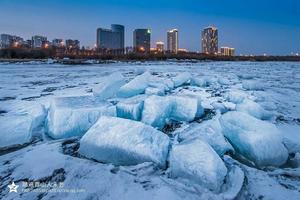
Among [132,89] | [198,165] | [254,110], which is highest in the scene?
[132,89]

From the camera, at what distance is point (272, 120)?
12.1 ft

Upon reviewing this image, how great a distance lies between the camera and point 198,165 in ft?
6.18

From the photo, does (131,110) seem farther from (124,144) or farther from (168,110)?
(124,144)

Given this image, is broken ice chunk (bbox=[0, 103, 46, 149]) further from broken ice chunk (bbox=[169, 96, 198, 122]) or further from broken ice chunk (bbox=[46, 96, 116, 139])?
broken ice chunk (bbox=[169, 96, 198, 122])

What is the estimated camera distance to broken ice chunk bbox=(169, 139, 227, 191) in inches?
72.2

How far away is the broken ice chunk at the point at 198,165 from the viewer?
1.83 meters

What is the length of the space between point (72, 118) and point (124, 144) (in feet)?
2.96

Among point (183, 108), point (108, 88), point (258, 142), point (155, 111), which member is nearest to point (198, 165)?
point (258, 142)

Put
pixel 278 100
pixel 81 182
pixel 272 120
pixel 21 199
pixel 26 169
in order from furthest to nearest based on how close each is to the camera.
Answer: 1. pixel 278 100
2. pixel 272 120
3. pixel 26 169
4. pixel 81 182
5. pixel 21 199

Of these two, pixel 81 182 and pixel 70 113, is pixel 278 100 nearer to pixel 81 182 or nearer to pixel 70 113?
pixel 70 113

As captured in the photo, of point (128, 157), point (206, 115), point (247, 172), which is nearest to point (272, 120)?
point (206, 115)

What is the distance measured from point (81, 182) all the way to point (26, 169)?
20.9 inches

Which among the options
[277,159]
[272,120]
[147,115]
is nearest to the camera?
[277,159]

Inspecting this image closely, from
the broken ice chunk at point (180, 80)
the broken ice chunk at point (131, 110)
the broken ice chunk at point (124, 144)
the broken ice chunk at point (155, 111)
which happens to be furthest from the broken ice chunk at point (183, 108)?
the broken ice chunk at point (180, 80)
